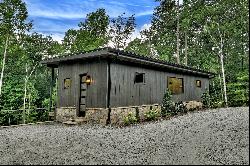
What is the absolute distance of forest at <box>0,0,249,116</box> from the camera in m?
27.1

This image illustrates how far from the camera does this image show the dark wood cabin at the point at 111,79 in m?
15.3

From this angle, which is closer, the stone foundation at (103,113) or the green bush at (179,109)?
the stone foundation at (103,113)

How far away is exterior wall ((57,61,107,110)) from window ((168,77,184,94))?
6.44 meters

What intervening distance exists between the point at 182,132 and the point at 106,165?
4317 millimetres

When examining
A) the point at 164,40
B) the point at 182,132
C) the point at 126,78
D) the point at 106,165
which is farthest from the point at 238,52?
the point at 106,165

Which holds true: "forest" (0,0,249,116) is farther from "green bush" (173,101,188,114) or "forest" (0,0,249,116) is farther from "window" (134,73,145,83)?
"window" (134,73,145,83)

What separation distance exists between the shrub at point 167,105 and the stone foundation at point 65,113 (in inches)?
214

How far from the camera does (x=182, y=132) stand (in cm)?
1070

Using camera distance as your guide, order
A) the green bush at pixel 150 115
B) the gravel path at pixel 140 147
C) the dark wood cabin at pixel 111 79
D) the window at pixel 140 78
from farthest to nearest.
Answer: the window at pixel 140 78 → the green bush at pixel 150 115 → the dark wood cabin at pixel 111 79 → the gravel path at pixel 140 147

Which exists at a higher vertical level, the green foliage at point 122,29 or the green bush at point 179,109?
the green foliage at point 122,29

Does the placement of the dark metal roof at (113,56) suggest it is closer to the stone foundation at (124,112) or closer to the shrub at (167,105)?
the shrub at (167,105)

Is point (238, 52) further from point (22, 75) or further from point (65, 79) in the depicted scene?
point (22, 75)

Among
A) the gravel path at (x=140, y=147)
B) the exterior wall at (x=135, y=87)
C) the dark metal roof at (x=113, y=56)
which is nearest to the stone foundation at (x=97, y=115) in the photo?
the exterior wall at (x=135, y=87)

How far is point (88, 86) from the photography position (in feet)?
53.8
